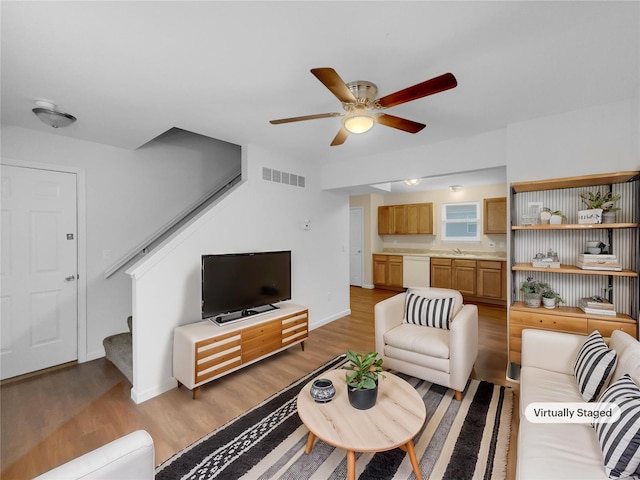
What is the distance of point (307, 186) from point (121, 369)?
9.65ft

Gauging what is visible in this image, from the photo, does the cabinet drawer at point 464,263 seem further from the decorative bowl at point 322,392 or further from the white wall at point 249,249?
the decorative bowl at point 322,392

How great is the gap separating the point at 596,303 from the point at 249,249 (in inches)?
129

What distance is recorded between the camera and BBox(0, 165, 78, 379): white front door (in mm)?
2705

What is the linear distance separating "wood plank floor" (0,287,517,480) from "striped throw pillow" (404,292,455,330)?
2.02ft

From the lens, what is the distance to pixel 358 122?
1.91 meters

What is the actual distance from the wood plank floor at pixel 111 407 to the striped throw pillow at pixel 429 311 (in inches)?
24.3

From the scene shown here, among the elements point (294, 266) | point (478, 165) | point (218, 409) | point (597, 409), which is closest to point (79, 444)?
point (218, 409)

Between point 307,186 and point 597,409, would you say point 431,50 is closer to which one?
point 597,409

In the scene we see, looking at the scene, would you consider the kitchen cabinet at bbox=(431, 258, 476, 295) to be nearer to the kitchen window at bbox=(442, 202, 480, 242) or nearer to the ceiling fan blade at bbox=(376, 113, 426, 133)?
the kitchen window at bbox=(442, 202, 480, 242)

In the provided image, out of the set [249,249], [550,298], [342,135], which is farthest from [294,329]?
[550,298]

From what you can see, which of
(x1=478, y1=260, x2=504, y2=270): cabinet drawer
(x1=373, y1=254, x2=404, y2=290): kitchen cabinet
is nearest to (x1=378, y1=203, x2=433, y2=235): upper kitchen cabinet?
(x1=373, y1=254, x2=404, y2=290): kitchen cabinet

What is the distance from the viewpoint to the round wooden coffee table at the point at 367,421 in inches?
56.3

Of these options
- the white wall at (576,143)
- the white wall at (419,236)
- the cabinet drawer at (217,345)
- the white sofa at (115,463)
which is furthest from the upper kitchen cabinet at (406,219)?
the white sofa at (115,463)

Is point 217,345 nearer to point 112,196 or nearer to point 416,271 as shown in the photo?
point 112,196
